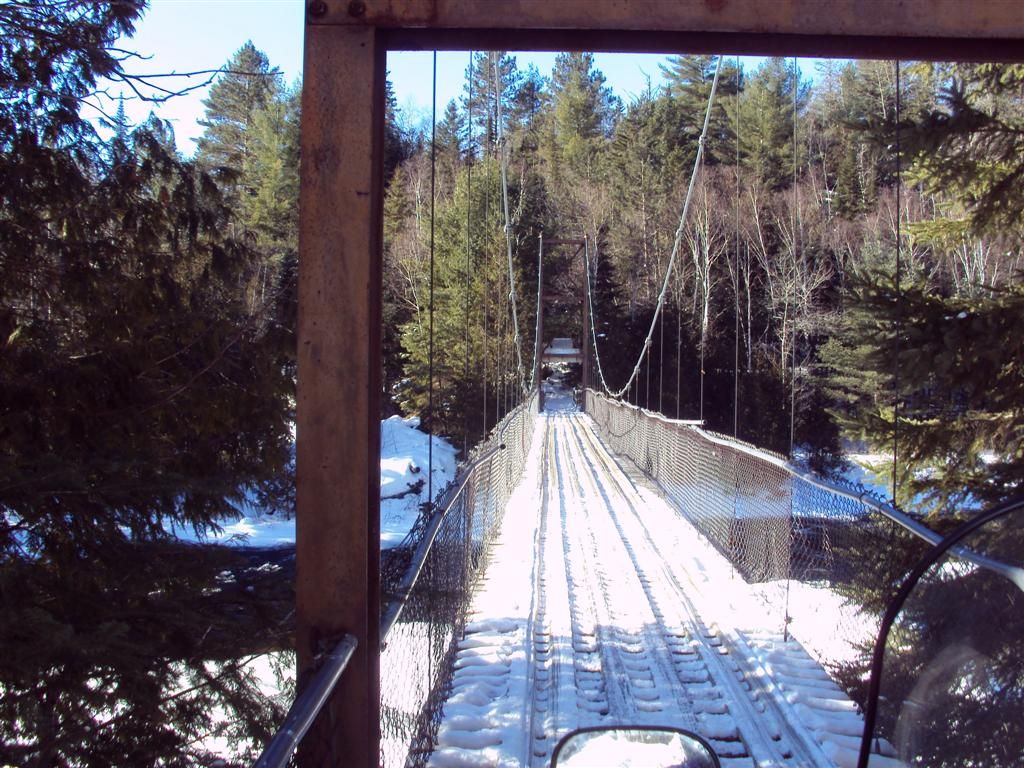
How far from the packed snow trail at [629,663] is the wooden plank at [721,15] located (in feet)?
6.16

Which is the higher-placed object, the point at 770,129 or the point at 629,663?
the point at 770,129

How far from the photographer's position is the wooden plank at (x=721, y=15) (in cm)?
160

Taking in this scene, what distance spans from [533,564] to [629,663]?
A: 2.07 meters

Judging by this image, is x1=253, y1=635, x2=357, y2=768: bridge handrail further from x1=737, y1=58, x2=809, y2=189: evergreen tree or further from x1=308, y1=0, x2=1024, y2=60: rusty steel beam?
x1=737, y1=58, x2=809, y2=189: evergreen tree

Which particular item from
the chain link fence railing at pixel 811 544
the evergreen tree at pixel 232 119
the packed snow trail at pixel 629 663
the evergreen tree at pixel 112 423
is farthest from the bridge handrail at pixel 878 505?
the evergreen tree at pixel 232 119

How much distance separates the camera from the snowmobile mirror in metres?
1.12

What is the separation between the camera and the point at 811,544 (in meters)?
A: 4.06

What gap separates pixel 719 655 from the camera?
12.1 ft

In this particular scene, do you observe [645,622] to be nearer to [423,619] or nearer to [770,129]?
[423,619]

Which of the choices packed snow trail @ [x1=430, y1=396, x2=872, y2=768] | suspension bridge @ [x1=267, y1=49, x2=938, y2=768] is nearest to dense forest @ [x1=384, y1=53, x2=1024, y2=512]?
suspension bridge @ [x1=267, y1=49, x2=938, y2=768]

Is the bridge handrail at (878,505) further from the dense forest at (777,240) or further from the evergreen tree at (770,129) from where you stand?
the evergreen tree at (770,129)

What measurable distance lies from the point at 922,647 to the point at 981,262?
329 inches

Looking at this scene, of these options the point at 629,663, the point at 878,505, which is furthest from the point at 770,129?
the point at 878,505

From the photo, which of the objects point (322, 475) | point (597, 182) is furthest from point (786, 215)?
point (322, 475)
